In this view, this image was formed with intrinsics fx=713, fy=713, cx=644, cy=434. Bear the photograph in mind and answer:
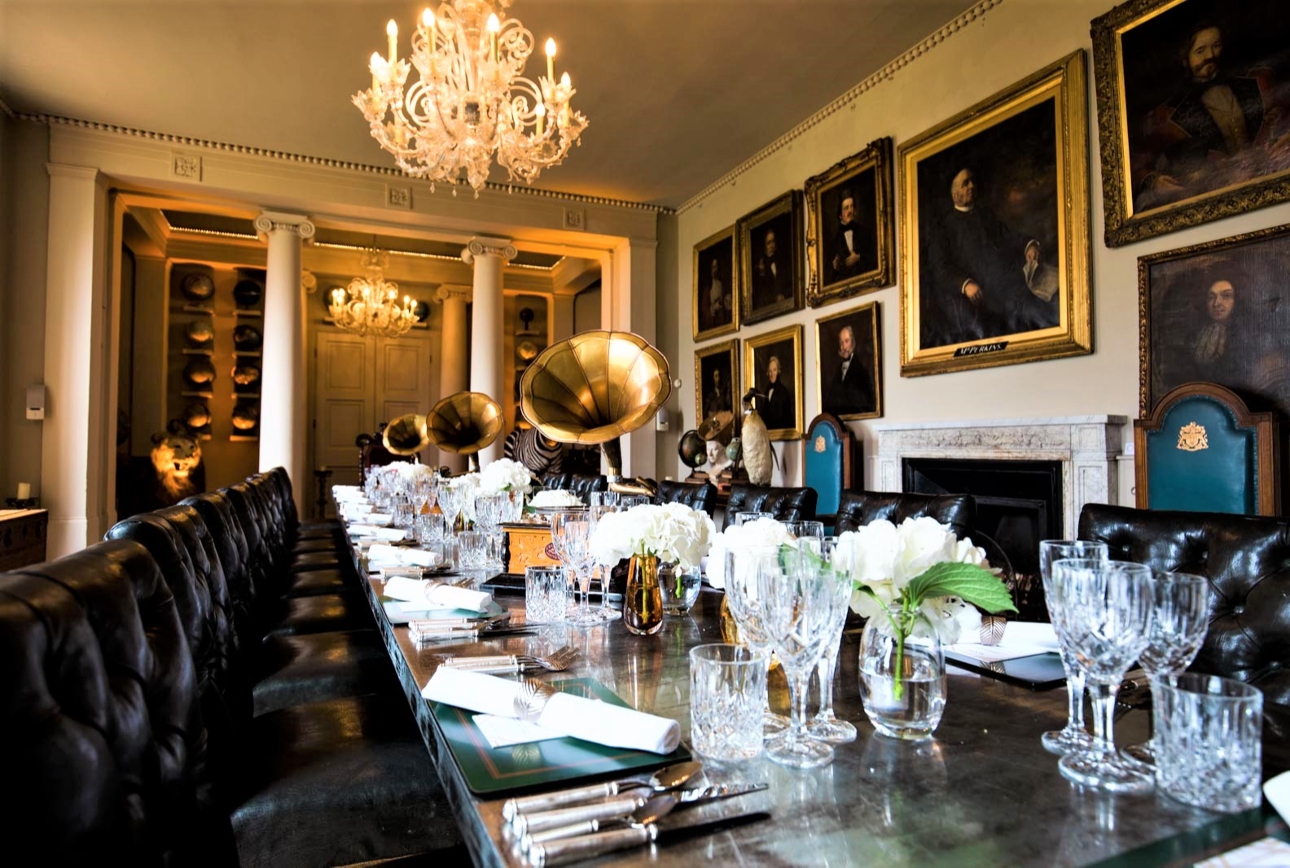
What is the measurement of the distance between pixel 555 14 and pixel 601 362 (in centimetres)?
285

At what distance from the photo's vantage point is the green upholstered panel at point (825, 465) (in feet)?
16.1

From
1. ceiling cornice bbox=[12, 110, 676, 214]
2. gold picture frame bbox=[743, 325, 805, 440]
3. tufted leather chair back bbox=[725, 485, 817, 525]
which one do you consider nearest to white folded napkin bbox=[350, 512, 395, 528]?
tufted leather chair back bbox=[725, 485, 817, 525]

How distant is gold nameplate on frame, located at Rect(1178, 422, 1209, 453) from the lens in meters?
2.86

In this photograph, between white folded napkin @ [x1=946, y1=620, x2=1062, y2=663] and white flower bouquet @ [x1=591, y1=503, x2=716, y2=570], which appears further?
white flower bouquet @ [x1=591, y1=503, x2=716, y2=570]

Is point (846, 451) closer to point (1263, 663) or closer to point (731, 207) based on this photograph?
point (731, 207)

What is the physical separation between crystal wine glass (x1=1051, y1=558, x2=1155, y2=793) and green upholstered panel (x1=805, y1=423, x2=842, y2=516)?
413cm

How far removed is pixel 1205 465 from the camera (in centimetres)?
284

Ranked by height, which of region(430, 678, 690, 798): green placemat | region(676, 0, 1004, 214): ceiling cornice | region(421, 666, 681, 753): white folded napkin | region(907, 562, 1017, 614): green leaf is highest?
region(676, 0, 1004, 214): ceiling cornice

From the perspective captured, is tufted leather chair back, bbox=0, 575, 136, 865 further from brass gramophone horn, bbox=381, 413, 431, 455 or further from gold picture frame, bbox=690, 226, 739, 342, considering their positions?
gold picture frame, bbox=690, 226, 739, 342

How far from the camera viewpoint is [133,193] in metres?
6.16

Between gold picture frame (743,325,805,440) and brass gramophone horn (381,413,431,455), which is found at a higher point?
gold picture frame (743,325,805,440)

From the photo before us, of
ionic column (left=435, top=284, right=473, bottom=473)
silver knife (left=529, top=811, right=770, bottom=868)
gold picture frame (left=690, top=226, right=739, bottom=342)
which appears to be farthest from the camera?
ionic column (left=435, top=284, right=473, bottom=473)

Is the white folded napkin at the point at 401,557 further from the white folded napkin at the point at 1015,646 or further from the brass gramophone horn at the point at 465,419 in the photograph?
the brass gramophone horn at the point at 465,419

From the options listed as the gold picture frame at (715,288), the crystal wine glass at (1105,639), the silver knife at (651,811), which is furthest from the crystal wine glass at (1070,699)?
the gold picture frame at (715,288)
